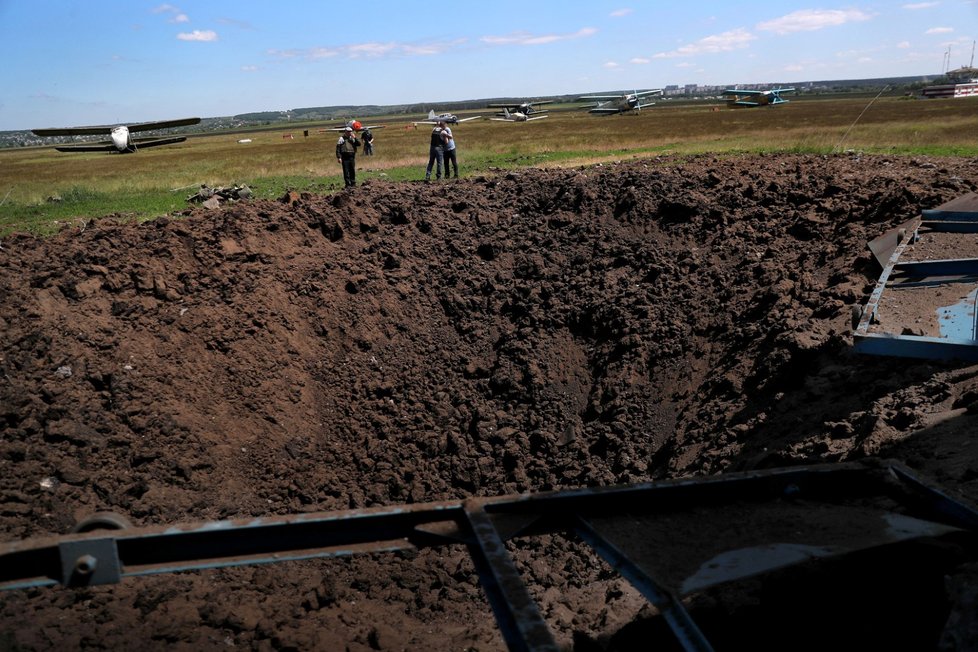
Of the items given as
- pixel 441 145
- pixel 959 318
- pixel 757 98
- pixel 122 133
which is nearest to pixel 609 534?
pixel 959 318

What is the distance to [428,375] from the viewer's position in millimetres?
8242

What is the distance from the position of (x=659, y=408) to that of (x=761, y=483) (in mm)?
4388

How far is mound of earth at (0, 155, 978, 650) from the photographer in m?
4.77

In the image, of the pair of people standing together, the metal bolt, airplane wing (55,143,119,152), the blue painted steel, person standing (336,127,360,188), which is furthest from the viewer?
the pair of people standing together

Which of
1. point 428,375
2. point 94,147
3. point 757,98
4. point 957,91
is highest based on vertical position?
point 757,98

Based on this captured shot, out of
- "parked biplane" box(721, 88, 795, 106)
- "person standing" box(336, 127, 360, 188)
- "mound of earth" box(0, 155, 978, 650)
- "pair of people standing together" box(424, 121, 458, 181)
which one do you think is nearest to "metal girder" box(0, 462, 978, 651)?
"mound of earth" box(0, 155, 978, 650)

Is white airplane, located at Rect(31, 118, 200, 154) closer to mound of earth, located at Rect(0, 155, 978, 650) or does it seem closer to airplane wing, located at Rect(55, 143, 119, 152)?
airplane wing, located at Rect(55, 143, 119, 152)

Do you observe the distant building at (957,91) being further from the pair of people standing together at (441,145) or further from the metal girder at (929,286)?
the metal girder at (929,286)

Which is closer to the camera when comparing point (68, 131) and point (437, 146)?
point (68, 131)

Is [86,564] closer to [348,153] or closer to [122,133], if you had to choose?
[348,153]

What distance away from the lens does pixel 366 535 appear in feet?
8.45

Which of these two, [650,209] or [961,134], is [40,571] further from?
[961,134]

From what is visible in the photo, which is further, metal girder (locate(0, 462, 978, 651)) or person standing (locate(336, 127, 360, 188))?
person standing (locate(336, 127, 360, 188))

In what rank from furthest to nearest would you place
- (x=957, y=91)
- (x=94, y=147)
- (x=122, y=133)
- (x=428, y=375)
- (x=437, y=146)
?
(x=957, y=91) → (x=437, y=146) → (x=122, y=133) → (x=94, y=147) → (x=428, y=375)
